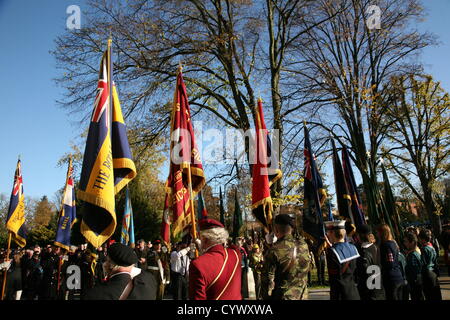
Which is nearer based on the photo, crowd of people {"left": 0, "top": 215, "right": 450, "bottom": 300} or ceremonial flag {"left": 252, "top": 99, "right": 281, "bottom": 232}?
crowd of people {"left": 0, "top": 215, "right": 450, "bottom": 300}

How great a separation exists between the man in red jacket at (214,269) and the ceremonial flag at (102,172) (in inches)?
78.5

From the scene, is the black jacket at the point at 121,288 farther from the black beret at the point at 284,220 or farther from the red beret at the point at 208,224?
the black beret at the point at 284,220

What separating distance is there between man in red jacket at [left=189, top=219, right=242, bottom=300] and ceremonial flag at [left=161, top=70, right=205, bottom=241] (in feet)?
7.97

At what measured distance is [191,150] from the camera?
22.6 feet

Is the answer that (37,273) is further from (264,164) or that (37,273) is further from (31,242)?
(31,242)

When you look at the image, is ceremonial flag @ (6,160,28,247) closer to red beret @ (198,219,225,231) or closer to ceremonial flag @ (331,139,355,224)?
red beret @ (198,219,225,231)

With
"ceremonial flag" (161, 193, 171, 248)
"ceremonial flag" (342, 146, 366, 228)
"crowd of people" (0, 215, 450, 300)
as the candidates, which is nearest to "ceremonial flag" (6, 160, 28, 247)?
"crowd of people" (0, 215, 450, 300)

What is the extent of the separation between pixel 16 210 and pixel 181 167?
7.55m

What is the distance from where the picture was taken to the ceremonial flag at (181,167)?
629 cm

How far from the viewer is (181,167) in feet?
21.1

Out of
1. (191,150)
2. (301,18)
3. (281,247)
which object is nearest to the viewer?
(281,247)

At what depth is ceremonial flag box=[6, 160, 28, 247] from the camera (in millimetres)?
10821

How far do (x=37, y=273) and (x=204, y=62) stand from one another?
1148cm
